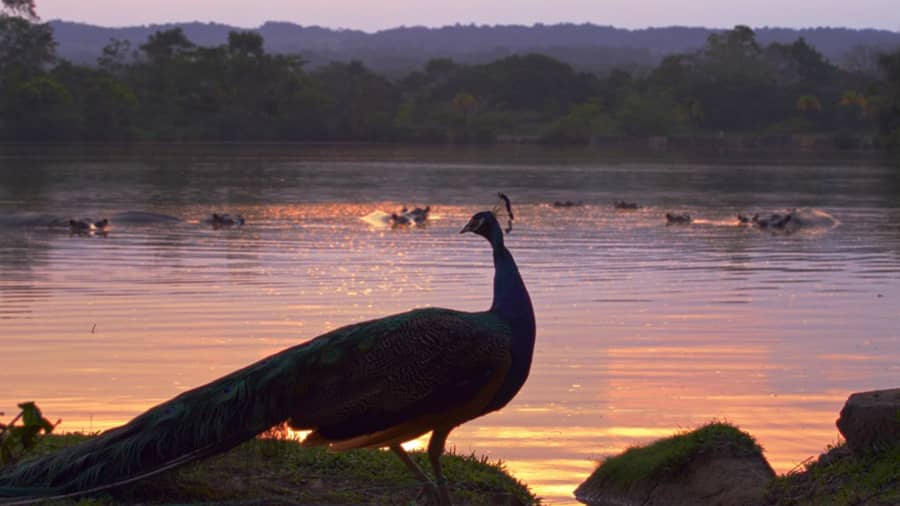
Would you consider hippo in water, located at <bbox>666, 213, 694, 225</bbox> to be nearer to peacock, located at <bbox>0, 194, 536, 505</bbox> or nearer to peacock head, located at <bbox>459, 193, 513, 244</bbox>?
peacock head, located at <bbox>459, 193, 513, 244</bbox>

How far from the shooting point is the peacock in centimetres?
673

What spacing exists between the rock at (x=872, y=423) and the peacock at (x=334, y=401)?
198 centimetres

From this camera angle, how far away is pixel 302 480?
7.88m

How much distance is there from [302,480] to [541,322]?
8795 millimetres

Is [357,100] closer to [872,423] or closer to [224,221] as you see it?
[224,221]

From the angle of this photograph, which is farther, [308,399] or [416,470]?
[416,470]

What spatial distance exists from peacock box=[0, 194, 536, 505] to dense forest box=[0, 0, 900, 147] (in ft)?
301

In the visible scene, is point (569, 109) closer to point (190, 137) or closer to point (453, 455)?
point (190, 137)

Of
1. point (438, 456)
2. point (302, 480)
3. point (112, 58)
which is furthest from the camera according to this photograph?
point (112, 58)

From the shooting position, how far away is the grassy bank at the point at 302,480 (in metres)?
7.00

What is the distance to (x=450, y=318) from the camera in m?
7.03

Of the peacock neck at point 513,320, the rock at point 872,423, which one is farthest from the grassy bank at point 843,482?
the peacock neck at point 513,320

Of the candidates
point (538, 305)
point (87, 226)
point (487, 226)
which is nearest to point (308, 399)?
point (487, 226)

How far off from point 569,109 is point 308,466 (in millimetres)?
114851
